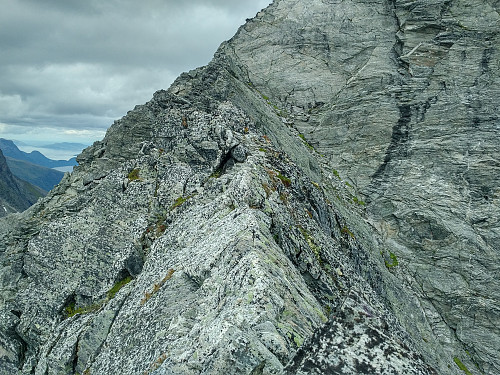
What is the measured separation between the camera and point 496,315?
41.4 meters

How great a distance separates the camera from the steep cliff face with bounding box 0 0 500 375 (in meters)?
11.8

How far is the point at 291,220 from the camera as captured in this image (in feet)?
68.3

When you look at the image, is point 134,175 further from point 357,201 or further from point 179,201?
point 357,201

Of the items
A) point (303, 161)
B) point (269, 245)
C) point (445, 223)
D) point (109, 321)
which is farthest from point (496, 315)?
point (109, 321)

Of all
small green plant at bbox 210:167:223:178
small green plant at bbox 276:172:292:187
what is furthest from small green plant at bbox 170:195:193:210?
small green plant at bbox 276:172:292:187

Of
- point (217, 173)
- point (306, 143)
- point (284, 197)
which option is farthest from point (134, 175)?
point (306, 143)

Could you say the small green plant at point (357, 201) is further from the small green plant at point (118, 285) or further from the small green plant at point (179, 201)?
the small green plant at point (118, 285)

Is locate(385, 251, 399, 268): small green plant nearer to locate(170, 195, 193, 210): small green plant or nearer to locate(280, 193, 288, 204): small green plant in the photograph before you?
locate(280, 193, 288, 204): small green plant

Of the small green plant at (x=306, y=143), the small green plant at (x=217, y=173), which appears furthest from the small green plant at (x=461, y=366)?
the small green plant at (x=217, y=173)

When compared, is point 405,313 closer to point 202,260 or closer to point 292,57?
point 202,260

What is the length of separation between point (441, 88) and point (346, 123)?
13.6m

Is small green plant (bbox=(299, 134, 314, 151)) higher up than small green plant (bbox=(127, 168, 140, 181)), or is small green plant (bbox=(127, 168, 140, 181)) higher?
small green plant (bbox=(299, 134, 314, 151))

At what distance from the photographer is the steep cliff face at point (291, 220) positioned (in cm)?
1177

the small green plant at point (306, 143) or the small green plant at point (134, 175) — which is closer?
the small green plant at point (134, 175)
